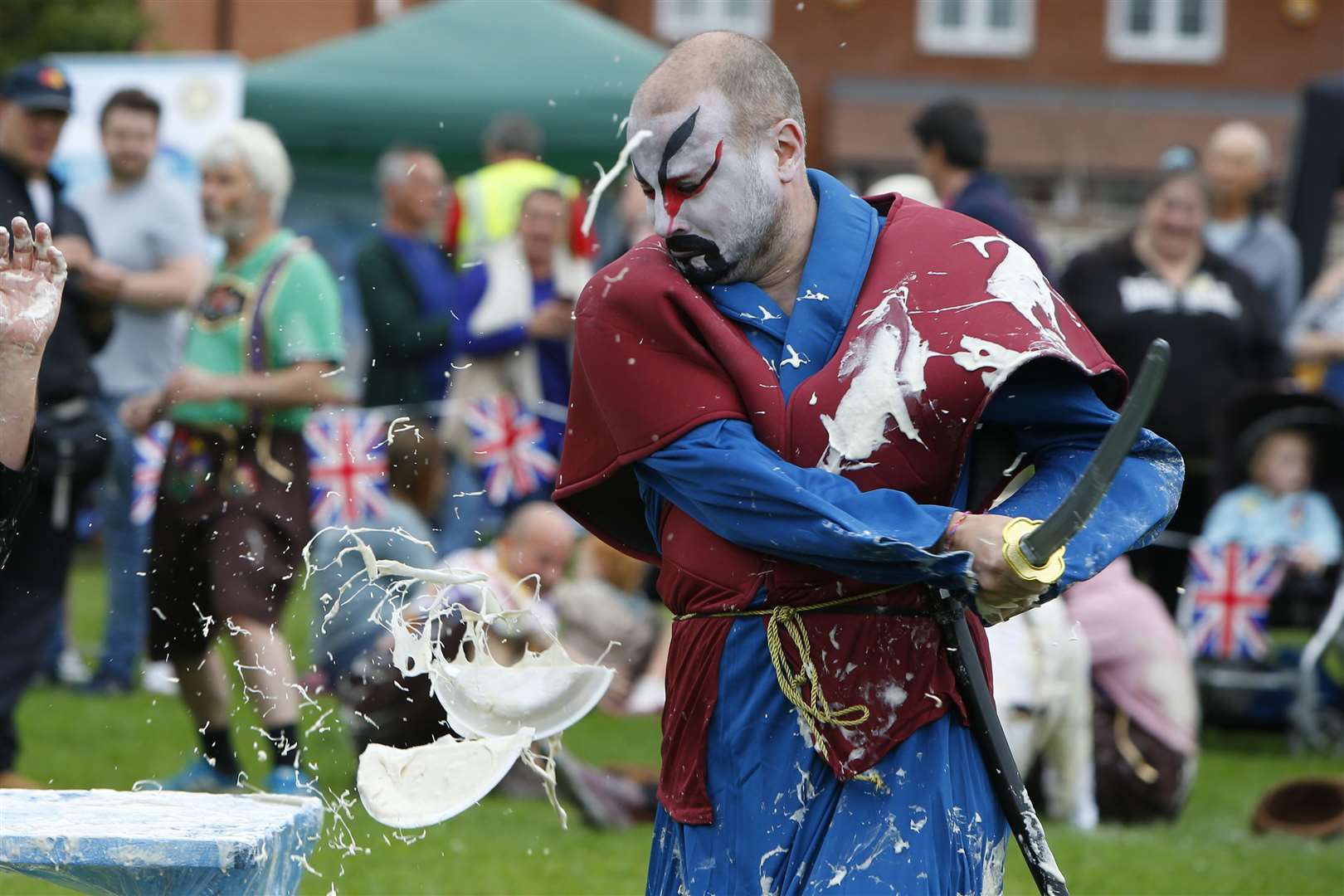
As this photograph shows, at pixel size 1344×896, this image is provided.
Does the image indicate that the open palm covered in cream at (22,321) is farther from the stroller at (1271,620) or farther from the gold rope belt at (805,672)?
the stroller at (1271,620)

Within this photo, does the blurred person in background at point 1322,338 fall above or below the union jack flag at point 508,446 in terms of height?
above

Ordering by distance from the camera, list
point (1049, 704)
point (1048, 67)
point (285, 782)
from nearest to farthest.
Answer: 1. point (285, 782)
2. point (1049, 704)
3. point (1048, 67)

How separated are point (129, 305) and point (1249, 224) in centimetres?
526

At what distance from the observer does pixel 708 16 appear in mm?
28656

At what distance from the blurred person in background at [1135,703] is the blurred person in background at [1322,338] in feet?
7.79

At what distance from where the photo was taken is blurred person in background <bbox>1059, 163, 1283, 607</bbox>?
799 centimetres

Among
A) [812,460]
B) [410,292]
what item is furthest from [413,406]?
[812,460]

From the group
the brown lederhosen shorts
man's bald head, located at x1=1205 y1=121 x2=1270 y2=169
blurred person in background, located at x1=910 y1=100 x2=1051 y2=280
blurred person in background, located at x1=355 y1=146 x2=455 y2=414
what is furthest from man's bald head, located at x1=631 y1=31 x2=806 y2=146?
man's bald head, located at x1=1205 y1=121 x2=1270 y2=169

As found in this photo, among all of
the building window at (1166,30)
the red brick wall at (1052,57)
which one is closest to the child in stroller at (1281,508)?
the red brick wall at (1052,57)

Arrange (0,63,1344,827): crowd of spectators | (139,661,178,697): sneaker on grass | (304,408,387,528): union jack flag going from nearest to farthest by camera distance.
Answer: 1. (0,63,1344,827): crowd of spectators
2. (304,408,387,528): union jack flag
3. (139,661,178,697): sneaker on grass

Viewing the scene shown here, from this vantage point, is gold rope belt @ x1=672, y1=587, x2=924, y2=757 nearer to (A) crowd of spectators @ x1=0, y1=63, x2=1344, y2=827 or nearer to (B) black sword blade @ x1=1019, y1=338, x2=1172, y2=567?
(B) black sword blade @ x1=1019, y1=338, x2=1172, y2=567

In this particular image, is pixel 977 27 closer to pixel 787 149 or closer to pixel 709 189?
pixel 787 149

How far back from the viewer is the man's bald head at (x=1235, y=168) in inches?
348

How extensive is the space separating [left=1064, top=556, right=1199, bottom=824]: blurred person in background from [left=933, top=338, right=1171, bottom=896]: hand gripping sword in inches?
142
